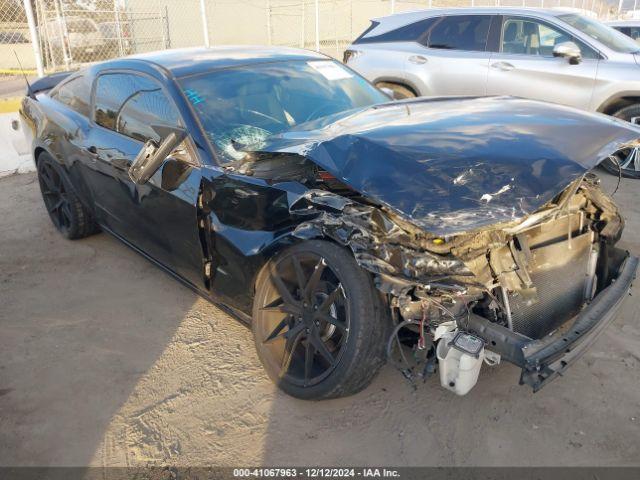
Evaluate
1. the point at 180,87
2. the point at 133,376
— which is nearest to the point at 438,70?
the point at 180,87

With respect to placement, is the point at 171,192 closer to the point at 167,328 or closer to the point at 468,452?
the point at 167,328

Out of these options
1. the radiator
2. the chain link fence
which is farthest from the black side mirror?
the chain link fence

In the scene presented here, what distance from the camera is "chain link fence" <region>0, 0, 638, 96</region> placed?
422 inches

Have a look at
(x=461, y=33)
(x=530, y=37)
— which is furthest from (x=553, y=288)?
(x=461, y=33)

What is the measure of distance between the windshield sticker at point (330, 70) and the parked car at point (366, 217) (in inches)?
8.9

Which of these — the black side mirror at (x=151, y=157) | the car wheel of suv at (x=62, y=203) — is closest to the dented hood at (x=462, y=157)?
the black side mirror at (x=151, y=157)

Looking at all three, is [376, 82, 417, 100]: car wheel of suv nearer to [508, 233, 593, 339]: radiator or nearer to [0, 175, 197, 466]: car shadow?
[0, 175, 197, 466]: car shadow

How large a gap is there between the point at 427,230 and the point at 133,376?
75.1 inches

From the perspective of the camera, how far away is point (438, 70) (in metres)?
7.16

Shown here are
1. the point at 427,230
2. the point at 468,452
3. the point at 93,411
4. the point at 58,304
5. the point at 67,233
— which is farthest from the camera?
the point at 67,233

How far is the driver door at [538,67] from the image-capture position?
6359 mm

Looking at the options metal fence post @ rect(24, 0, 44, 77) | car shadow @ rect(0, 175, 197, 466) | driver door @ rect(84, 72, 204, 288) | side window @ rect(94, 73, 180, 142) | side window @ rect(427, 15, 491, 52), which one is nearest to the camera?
car shadow @ rect(0, 175, 197, 466)

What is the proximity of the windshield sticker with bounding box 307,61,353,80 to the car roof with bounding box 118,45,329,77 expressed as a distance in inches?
3.5

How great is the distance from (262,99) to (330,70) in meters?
0.82
